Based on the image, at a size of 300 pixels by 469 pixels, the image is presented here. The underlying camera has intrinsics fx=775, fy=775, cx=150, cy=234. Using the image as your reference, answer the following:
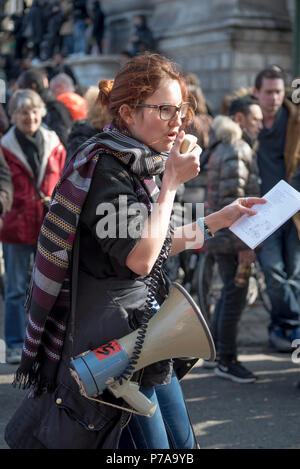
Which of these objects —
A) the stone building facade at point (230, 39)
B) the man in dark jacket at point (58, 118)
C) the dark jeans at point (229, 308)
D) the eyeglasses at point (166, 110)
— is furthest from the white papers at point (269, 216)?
the stone building facade at point (230, 39)

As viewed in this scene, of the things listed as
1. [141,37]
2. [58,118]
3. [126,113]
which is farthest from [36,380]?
[141,37]

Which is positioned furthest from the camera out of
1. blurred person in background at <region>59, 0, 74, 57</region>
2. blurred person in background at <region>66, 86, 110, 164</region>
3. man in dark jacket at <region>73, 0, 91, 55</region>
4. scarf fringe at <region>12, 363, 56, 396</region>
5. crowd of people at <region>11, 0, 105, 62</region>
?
blurred person in background at <region>59, 0, 74, 57</region>

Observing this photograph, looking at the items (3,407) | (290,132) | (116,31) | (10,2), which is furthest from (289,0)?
(10,2)

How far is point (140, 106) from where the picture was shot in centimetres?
250

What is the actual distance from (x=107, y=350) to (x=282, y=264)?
3553 millimetres

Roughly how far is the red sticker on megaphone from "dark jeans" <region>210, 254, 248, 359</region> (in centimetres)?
296

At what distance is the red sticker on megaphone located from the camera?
92.2 inches

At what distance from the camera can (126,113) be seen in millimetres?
2516

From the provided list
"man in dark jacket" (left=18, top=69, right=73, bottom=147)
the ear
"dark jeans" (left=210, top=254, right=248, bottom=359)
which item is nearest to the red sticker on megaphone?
the ear

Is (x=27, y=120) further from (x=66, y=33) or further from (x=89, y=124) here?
(x=66, y=33)

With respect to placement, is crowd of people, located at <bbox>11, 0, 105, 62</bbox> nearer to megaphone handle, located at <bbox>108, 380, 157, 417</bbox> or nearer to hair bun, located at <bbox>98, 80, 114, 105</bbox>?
hair bun, located at <bbox>98, 80, 114, 105</bbox>

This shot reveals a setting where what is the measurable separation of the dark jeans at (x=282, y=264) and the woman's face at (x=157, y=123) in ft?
10.8
